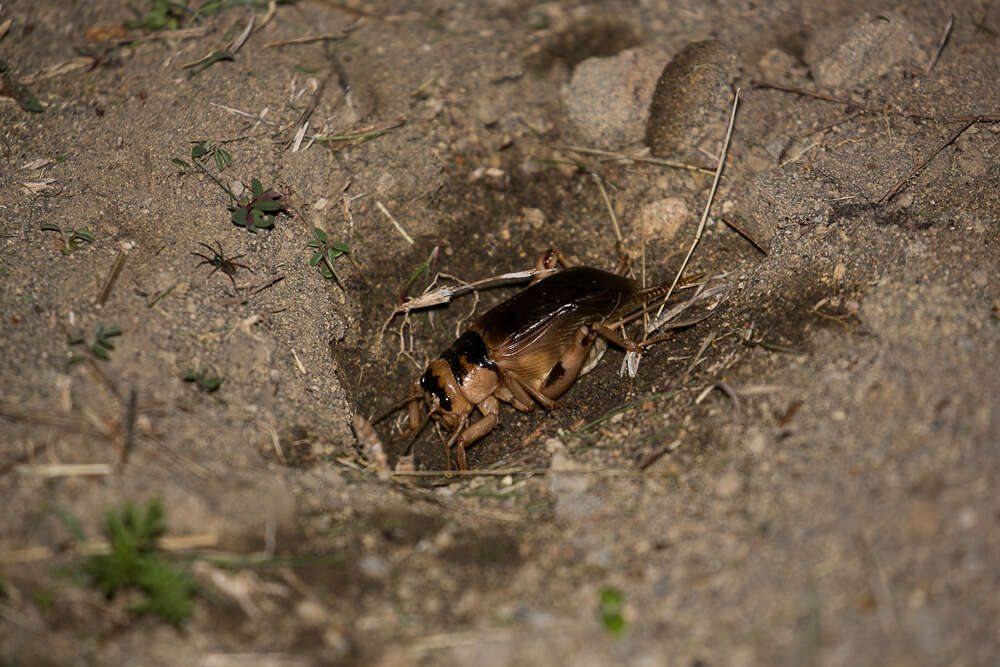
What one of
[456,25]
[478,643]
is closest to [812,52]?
[456,25]

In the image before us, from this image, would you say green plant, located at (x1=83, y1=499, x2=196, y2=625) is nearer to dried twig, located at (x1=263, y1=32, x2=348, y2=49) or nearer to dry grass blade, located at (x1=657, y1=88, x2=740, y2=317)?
dry grass blade, located at (x1=657, y1=88, x2=740, y2=317)

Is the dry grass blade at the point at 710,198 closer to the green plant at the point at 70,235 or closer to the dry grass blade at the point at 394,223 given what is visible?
the dry grass blade at the point at 394,223

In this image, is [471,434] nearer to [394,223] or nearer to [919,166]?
[394,223]

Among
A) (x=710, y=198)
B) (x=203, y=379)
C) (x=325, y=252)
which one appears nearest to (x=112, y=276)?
(x=203, y=379)

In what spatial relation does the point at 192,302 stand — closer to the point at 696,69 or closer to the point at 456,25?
the point at 456,25

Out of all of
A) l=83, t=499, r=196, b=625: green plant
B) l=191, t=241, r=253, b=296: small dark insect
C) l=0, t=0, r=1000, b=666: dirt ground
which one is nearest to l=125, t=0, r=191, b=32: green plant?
l=0, t=0, r=1000, b=666: dirt ground
